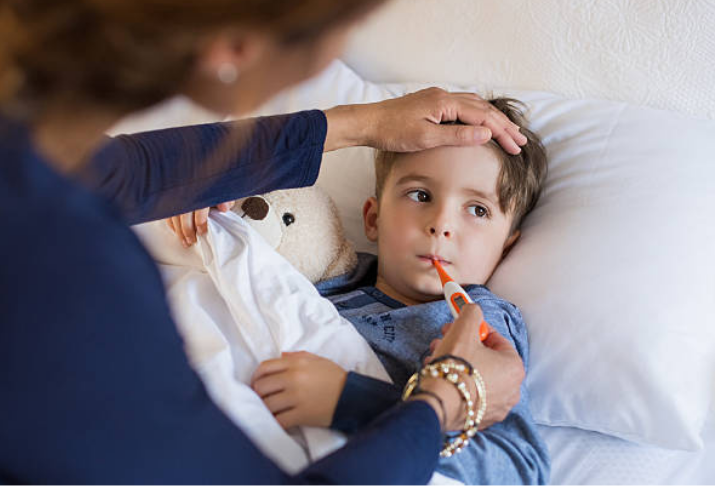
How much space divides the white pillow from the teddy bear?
0.23 metres

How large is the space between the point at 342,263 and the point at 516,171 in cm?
38

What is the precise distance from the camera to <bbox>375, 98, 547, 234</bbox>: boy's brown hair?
1.26 meters

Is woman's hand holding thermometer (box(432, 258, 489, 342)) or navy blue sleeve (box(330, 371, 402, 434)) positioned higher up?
woman's hand holding thermometer (box(432, 258, 489, 342))

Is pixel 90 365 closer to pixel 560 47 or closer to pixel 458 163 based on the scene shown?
pixel 458 163

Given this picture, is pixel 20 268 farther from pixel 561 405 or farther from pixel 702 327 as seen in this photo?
pixel 702 327

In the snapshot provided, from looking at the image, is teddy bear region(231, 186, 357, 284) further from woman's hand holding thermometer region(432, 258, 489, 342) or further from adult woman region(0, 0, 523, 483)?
adult woman region(0, 0, 523, 483)

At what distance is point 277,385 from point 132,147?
42 cm

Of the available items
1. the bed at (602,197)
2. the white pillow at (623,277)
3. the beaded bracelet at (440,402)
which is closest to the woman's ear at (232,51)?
the bed at (602,197)

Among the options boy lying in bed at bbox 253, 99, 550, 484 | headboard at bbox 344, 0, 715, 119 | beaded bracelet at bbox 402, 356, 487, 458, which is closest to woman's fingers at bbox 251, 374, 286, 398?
boy lying in bed at bbox 253, 99, 550, 484

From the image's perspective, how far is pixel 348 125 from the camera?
1.19 meters

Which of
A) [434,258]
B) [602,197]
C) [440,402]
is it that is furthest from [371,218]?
[440,402]

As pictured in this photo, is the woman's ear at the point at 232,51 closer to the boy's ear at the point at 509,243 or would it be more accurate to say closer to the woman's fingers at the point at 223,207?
the woman's fingers at the point at 223,207

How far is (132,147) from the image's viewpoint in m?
1.03

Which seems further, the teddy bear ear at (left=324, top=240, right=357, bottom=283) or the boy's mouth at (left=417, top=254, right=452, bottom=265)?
the teddy bear ear at (left=324, top=240, right=357, bottom=283)
